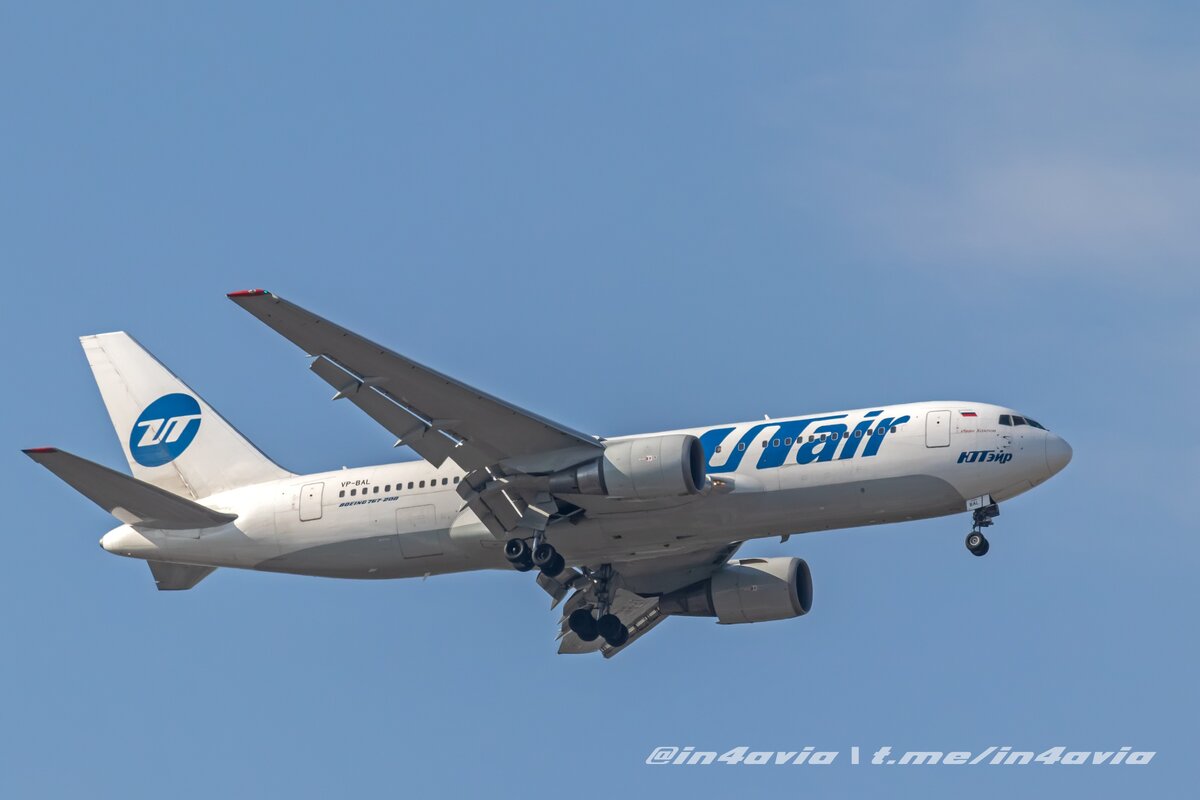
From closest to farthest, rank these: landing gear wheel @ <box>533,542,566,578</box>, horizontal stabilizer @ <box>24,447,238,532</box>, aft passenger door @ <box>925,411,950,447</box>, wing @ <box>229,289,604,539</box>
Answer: wing @ <box>229,289,604,539</box> → aft passenger door @ <box>925,411,950,447</box> → landing gear wheel @ <box>533,542,566,578</box> → horizontal stabilizer @ <box>24,447,238,532</box>

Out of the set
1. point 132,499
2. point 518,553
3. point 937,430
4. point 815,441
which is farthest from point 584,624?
point 132,499

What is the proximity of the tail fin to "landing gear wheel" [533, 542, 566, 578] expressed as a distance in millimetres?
9084

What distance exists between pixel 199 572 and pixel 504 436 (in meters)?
11.5

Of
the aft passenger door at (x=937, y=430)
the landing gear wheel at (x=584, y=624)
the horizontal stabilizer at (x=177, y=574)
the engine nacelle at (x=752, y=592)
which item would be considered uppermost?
the aft passenger door at (x=937, y=430)

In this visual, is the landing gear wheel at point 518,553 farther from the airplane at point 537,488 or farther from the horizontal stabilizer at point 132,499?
the horizontal stabilizer at point 132,499

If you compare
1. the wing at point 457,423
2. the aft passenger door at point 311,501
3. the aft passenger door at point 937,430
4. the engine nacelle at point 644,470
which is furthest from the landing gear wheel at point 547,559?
the aft passenger door at point 937,430

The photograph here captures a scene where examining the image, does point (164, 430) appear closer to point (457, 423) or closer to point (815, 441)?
point (457, 423)

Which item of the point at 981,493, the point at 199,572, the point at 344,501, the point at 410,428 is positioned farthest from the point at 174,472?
the point at 981,493

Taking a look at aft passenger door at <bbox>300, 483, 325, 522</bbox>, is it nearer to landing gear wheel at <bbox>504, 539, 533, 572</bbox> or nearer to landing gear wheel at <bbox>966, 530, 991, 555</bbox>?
landing gear wheel at <bbox>504, 539, 533, 572</bbox>

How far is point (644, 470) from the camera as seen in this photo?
4656cm

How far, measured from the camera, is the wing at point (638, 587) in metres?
54.3

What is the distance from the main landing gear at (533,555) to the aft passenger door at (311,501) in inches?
239

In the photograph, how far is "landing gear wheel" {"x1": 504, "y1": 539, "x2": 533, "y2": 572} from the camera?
48688 millimetres

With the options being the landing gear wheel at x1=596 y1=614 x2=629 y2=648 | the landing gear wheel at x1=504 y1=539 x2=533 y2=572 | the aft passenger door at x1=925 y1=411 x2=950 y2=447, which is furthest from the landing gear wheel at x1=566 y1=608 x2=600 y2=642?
the aft passenger door at x1=925 y1=411 x2=950 y2=447
